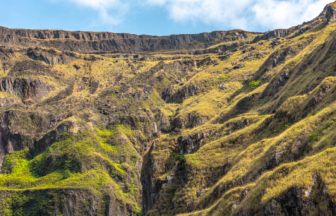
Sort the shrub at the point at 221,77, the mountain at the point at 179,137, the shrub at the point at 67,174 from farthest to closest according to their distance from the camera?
the shrub at the point at 221,77 < the shrub at the point at 67,174 < the mountain at the point at 179,137

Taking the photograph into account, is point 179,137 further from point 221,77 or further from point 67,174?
point 221,77

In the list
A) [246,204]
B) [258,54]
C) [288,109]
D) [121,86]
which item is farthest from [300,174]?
[121,86]

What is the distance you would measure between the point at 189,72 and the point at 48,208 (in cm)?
13601

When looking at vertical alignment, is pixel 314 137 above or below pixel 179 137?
below

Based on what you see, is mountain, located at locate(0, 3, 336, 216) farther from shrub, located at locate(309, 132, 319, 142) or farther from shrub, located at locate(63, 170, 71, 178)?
shrub, located at locate(63, 170, 71, 178)

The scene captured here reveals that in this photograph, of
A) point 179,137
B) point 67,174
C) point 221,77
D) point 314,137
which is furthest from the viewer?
point 221,77

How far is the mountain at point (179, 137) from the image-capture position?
29156 millimetres

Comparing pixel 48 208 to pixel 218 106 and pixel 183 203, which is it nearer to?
pixel 183 203

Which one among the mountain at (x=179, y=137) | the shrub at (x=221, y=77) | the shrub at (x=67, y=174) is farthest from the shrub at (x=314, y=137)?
the shrub at (x=221, y=77)

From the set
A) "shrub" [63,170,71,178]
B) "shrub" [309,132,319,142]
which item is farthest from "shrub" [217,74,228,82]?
"shrub" [309,132,319,142]

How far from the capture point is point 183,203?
48.4m

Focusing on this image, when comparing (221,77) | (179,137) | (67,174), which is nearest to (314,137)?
(179,137)

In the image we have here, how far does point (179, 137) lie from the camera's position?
251ft

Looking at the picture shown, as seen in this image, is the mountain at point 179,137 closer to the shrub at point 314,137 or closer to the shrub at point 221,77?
the shrub at point 314,137
